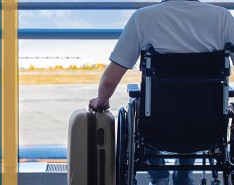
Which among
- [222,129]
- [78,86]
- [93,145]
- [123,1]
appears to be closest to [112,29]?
[123,1]

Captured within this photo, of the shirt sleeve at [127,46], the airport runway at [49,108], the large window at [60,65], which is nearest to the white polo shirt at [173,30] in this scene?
the shirt sleeve at [127,46]

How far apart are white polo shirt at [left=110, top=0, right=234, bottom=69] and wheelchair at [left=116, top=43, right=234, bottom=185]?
72 mm

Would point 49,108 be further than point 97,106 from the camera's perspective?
Yes

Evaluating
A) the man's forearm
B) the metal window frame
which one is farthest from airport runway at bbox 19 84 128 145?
the man's forearm

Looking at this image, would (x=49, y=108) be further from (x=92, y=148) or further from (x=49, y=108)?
(x=92, y=148)

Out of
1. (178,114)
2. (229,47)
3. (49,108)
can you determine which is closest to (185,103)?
(178,114)

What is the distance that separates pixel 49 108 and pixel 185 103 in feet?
4.87

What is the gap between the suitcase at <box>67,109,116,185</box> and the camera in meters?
2.04

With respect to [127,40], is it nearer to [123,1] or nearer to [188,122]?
[188,122]

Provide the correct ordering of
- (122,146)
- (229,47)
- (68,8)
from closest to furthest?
(229,47)
(122,146)
(68,8)

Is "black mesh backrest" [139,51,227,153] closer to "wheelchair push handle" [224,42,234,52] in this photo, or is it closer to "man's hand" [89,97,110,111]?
"wheelchair push handle" [224,42,234,52]

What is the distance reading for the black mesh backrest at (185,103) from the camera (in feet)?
5.96

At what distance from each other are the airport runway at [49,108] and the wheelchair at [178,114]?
1009 millimetres

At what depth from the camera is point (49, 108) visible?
3186 mm
